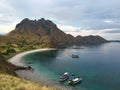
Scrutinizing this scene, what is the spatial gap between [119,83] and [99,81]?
835cm

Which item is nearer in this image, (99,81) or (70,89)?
(70,89)

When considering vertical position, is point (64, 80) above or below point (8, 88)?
below

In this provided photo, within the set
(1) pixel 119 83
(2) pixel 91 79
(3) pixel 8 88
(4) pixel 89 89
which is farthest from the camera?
(2) pixel 91 79

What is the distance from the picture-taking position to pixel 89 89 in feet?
232

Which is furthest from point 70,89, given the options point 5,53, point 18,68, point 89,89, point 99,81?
point 5,53

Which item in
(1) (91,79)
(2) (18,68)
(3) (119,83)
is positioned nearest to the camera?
(3) (119,83)

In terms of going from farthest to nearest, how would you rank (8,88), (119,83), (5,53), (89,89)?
(5,53), (119,83), (89,89), (8,88)

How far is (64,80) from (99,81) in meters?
15.0

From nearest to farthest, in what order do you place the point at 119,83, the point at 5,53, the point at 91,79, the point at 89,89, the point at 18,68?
the point at 89,89 < the point at 119,83 < the point at 91,79 < the point at 18,68 < the point at 5,53

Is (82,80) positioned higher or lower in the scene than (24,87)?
lower

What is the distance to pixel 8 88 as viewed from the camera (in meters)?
25.8

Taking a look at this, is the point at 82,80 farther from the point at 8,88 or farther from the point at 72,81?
the point at 8,88

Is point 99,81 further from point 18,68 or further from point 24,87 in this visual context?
point 24,87

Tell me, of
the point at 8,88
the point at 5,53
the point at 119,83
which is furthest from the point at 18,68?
the point at 8,88
